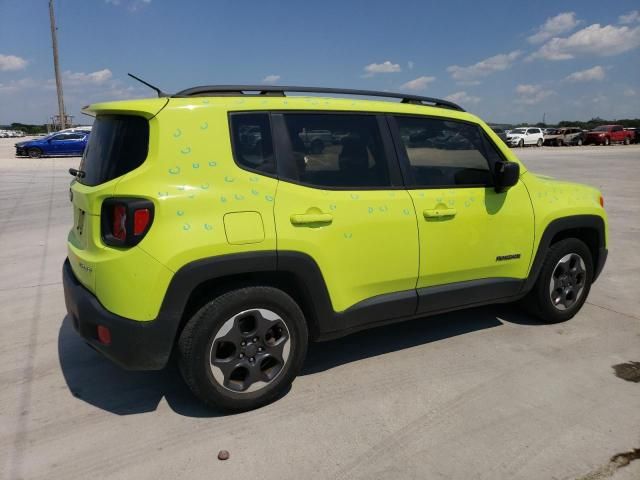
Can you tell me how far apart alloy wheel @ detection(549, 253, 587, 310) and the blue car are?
86.5 ft

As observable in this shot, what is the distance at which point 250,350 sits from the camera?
9.56 feet

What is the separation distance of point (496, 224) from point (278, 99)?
180cm

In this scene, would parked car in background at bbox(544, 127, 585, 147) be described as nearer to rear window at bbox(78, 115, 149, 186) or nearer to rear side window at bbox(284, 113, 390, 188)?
rear side window at bbox(284, 113, 390, 188)

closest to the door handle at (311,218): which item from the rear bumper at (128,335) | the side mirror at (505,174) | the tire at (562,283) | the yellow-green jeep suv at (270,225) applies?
the yellow-green jeep suv at (270,225)

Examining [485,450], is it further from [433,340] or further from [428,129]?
[428,129]

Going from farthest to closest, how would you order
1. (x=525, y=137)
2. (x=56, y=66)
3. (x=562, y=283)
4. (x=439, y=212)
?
(x=525, y=137) → (x=56, y=66) → (x=562, y=283) → (x=439, y=212)

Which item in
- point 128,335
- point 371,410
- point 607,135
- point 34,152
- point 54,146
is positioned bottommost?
point 34,152

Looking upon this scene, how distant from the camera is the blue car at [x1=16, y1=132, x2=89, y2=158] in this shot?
26141 mm

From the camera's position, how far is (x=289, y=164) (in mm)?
2961

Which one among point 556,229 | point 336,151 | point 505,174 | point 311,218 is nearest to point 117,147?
point 311,218

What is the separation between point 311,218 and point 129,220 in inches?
38.6

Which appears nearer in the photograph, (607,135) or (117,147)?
(117,147)

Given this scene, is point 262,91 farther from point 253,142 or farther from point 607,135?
point 607,135

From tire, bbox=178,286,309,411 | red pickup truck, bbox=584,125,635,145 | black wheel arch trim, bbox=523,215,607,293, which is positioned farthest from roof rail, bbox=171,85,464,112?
red pickup truck, bbox=584,125,635,145
